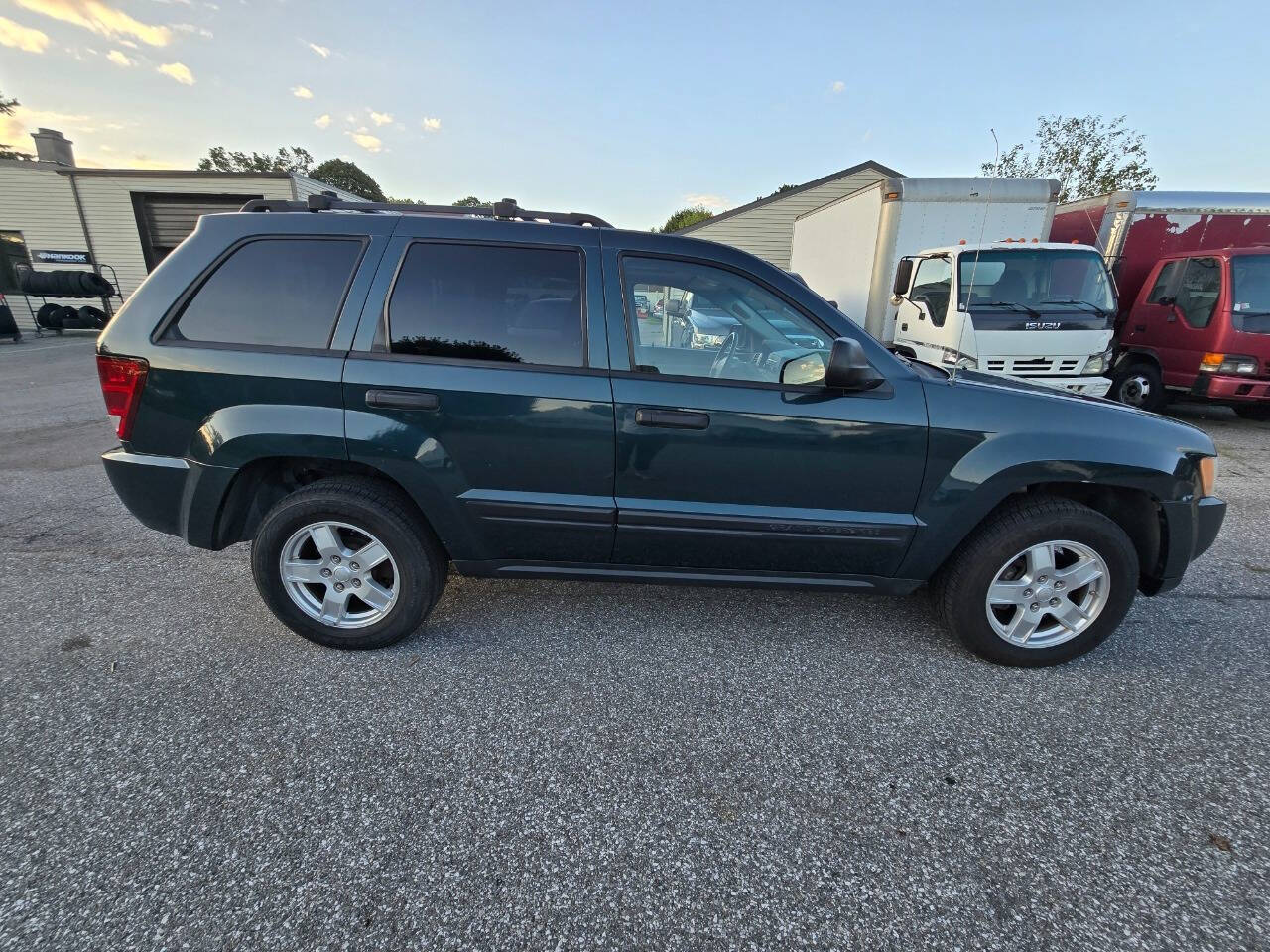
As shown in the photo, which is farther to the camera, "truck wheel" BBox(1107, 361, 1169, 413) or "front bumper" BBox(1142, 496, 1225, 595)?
"truck wheel" BBox(1107, 361, 1169, 413)

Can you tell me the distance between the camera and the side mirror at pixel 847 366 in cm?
217

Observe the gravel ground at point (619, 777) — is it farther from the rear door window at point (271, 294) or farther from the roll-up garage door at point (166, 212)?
the roll-up garage door at point (166, 212)

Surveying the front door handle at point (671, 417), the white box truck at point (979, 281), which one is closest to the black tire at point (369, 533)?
the front door handle at point (671, 417)

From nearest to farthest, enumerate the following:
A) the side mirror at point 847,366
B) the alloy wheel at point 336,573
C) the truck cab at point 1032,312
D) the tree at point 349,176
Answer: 1. the side mirror at point 847,366
2. the alloy wheel at point 336,573
3. the truck cab at point 1032,312
4. the tree at point 349,176

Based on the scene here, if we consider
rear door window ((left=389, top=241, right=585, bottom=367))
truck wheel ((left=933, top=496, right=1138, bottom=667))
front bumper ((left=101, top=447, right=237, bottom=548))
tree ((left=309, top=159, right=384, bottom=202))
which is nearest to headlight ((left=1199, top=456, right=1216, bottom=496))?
truck wheel ((left=933, top=496, right=1138, bottom=667))

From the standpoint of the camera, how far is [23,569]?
3.27 m

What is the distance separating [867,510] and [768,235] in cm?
2071

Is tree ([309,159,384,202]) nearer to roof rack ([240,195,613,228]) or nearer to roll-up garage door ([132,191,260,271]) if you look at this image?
roll-up garage door ([132,191,260,271])

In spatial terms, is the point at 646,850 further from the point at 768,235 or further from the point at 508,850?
the point at 768,235

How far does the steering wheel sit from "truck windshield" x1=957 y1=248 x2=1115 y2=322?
16.5ft

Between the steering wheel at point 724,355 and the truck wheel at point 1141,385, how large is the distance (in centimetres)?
727

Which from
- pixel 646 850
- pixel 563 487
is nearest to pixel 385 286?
pixel 563 487

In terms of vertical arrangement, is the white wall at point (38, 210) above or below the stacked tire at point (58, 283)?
above

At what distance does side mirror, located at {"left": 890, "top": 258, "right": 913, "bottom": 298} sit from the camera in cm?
742
